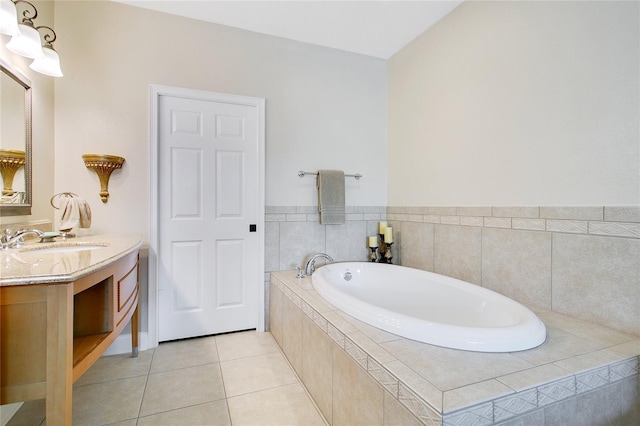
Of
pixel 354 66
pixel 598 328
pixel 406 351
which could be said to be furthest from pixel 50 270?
pixel 354 66

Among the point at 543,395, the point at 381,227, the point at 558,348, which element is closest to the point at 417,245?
the point at 381,227

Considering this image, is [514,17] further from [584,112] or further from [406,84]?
[406,84]

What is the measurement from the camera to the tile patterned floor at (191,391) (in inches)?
59.6

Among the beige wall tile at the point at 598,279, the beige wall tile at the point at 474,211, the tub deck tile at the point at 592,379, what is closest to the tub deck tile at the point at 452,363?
the tub deck tile at the point at 592,379

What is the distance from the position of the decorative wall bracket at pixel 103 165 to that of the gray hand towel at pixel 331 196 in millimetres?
1512

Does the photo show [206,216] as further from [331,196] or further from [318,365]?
[318,365]

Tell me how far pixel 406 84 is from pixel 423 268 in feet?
5.35

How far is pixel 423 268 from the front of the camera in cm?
250

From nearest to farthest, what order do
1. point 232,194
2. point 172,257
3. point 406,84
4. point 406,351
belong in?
point 406,351 < point 172,257 < point 232,194 < point 406,84

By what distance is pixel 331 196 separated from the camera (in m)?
2.63

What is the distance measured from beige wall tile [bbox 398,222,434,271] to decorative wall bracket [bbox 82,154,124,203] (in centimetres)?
232

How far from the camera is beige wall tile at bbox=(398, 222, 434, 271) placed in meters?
2.44

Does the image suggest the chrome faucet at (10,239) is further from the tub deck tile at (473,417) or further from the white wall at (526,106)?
the white wall at (526,106)

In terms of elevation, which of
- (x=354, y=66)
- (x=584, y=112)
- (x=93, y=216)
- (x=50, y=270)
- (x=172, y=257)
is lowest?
(x=172, y=257)
